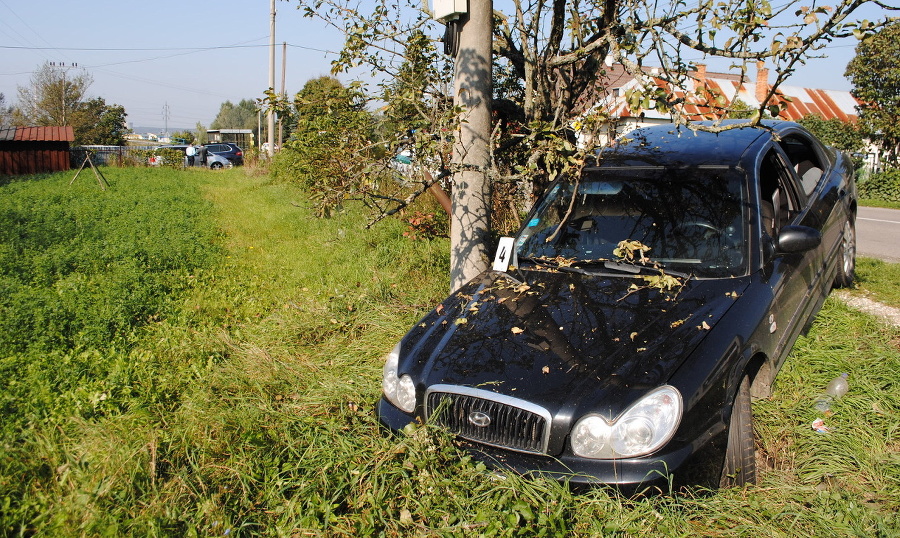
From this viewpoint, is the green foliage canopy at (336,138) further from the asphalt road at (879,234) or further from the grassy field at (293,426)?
the asphalt road at (879,234)

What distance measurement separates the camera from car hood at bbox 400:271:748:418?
2762mm

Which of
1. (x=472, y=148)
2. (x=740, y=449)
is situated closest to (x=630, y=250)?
(x=740, y=449)

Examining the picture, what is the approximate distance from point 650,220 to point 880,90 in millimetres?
20147

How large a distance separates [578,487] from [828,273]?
351 cm

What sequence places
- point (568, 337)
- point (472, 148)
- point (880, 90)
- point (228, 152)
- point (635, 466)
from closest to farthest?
point (635, 466), point (568, 337), point (472, 148), point (880, 90), point (228, 152)

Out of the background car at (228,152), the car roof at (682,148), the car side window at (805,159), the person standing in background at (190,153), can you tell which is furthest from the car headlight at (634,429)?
→ the background car at (228,152)

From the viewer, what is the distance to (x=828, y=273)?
5.02m

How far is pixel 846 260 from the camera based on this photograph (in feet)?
20.2

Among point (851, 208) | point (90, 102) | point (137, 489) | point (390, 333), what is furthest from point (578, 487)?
point (90, 102)

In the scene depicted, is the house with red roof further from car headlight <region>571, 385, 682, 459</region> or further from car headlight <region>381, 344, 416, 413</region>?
car headlight <region>381, 344, 416, 413</region>

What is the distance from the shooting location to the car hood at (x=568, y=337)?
2.76 m

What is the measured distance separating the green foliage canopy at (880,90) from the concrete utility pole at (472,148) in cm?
1852

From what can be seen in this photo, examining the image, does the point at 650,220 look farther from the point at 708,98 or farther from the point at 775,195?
the point at 775,195

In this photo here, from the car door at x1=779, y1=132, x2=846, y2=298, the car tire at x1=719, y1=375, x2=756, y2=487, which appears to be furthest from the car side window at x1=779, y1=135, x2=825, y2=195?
the car tire at x1=719, y1=375, x2=756, y2=487
